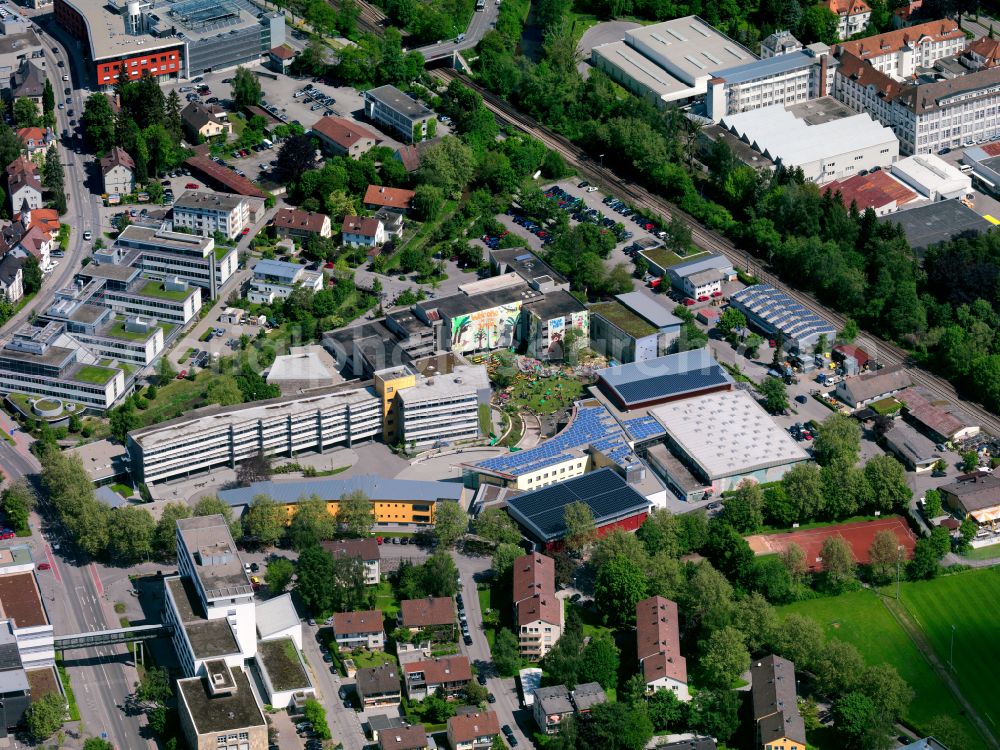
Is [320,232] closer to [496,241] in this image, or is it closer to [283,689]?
[496,241]

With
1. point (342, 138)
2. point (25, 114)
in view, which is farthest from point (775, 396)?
point (25, 114)

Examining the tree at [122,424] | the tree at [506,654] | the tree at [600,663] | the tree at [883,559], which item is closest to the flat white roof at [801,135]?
the tree at [883,559]

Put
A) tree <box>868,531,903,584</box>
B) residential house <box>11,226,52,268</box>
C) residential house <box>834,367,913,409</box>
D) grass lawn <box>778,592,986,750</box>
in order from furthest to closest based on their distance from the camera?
residential house <box>11,226,52,268</box>
residential house <box>834,367,913,409</box>
tree <box>868,531,903,584</box>
grass lawn <box>778,592,986,750</box>

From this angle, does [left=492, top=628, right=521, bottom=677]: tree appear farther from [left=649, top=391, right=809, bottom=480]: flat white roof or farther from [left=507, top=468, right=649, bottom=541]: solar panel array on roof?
[left=649, top=391, right=809, bottom=480]: flat white roof

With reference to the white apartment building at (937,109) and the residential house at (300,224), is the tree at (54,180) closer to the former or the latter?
the residential house at (300,224)

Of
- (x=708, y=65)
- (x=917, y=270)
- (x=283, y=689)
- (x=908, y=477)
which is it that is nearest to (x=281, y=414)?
(x=283, y=689)

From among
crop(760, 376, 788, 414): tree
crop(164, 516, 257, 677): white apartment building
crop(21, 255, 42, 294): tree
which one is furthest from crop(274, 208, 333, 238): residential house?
crop(164, 516, 257, 677): white apartment building

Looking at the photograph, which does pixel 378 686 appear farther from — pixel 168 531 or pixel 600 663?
pixel 168 531
